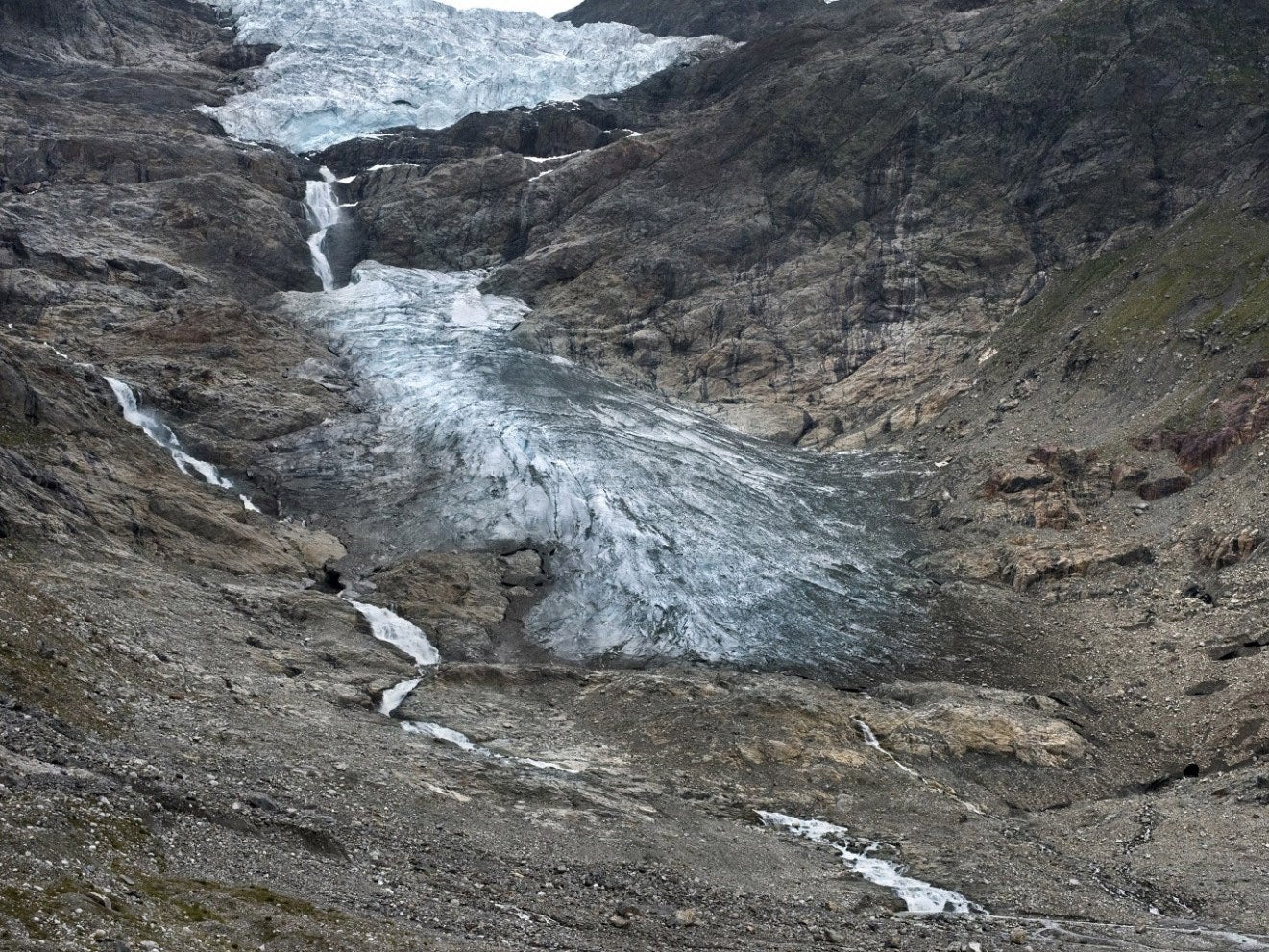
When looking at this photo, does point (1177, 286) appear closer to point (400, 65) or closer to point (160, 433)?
point (160, 433)

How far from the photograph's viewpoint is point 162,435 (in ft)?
166

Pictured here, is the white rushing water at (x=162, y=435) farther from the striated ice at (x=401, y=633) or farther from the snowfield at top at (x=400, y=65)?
the snowfield at top at (x=400, y=65)

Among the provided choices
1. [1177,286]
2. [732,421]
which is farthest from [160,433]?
[1177,286]

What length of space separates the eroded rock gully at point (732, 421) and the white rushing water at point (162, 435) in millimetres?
1304

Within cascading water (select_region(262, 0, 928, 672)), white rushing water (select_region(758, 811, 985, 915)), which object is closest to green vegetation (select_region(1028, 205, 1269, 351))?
cascading water (select_region(262, 0, 928, 672))

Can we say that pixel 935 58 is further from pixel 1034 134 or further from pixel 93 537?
pixel 93 537

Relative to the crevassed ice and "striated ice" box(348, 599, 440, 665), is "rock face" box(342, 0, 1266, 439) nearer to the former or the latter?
the crevassed ice

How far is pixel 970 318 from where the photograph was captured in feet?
215

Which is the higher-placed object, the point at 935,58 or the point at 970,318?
the point at 935,58

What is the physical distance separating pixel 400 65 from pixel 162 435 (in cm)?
7215

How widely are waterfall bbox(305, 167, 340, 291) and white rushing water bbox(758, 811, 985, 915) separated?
61146 mm

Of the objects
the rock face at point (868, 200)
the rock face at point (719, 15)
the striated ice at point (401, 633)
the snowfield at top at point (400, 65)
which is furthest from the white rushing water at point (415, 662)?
the rock face at point (719, 15)

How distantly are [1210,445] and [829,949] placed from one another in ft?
112

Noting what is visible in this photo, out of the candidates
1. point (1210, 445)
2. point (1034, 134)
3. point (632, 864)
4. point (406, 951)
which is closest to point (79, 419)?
point (632, 864)
